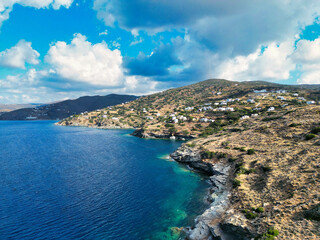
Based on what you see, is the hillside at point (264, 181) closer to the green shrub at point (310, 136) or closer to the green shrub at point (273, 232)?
the green shrub at point (310, 136)

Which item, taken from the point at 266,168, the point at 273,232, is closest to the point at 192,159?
the point at 266,168

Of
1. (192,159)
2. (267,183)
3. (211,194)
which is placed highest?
(267,183)

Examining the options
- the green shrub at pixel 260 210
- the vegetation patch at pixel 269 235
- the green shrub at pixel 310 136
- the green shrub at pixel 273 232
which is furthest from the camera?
the green shrub at pixel 310 136

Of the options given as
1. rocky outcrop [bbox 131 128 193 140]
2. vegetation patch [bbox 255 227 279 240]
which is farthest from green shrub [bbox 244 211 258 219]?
rocky outcrop [bbox 131 128 193 140]

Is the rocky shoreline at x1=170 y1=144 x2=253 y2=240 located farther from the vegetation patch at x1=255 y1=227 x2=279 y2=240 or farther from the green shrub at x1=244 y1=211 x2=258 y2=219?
the vegetation patch at x1=255 y1=227 x2=279 y2=240

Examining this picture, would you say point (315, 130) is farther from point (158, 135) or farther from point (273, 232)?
point (158, 135)

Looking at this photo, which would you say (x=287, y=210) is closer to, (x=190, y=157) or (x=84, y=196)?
(x=84, y=196)

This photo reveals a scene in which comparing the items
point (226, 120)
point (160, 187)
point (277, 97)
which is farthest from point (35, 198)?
point (277, 97)

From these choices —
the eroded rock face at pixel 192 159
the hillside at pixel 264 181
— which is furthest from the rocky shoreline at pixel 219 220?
the eroded rock face at pixel 192 159
